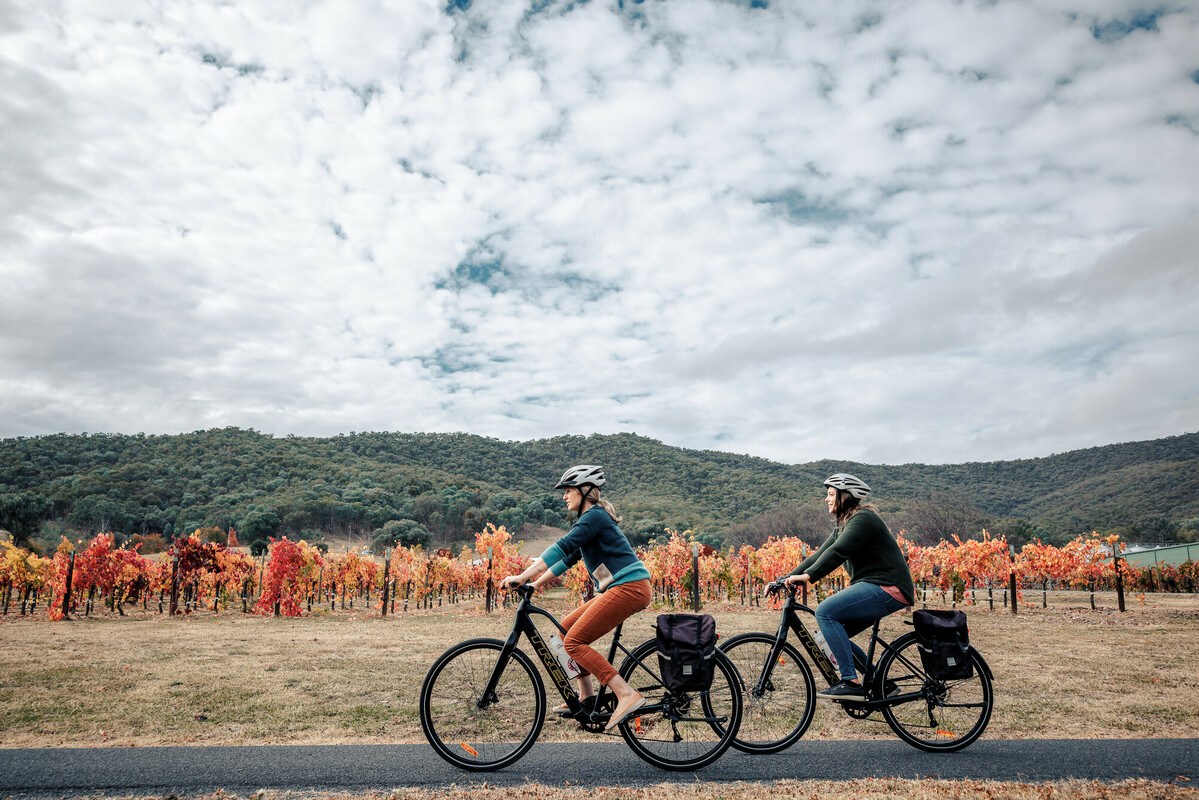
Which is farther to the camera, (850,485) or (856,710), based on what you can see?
(850,485)

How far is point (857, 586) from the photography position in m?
4.41

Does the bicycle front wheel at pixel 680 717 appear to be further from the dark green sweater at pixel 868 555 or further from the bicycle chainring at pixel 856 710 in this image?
the dark green sweater at pixel 868 555

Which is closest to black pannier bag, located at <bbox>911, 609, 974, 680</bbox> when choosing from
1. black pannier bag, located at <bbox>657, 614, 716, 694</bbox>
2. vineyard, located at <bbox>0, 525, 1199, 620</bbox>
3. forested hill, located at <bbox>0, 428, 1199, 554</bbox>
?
black pannier bag, located at <bbox>657, 614, 716, 694</bbox>

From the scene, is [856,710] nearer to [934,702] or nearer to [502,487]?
[934,702]

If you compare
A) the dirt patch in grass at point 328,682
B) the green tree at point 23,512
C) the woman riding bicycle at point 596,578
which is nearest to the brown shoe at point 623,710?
the woman riding bicycle at point 596,578

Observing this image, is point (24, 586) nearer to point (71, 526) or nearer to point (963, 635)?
point (963, 635)

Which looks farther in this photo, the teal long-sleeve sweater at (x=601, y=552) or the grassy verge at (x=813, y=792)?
the teal long-sleeve sweater at (x=601, y=552)

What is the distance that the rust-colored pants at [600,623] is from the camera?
397 centimetres

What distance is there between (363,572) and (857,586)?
25.7 meters

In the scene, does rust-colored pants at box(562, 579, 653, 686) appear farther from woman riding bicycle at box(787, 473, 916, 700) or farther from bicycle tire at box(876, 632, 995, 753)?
bicycle tire at box(876, 632, 995, 753)

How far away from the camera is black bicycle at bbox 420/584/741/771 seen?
4.02 m

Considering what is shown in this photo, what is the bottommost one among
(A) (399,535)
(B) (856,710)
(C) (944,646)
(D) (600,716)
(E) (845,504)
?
(A) (399,535)

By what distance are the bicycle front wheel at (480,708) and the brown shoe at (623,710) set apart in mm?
445

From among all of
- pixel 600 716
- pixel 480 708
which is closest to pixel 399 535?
pixel 480 708
